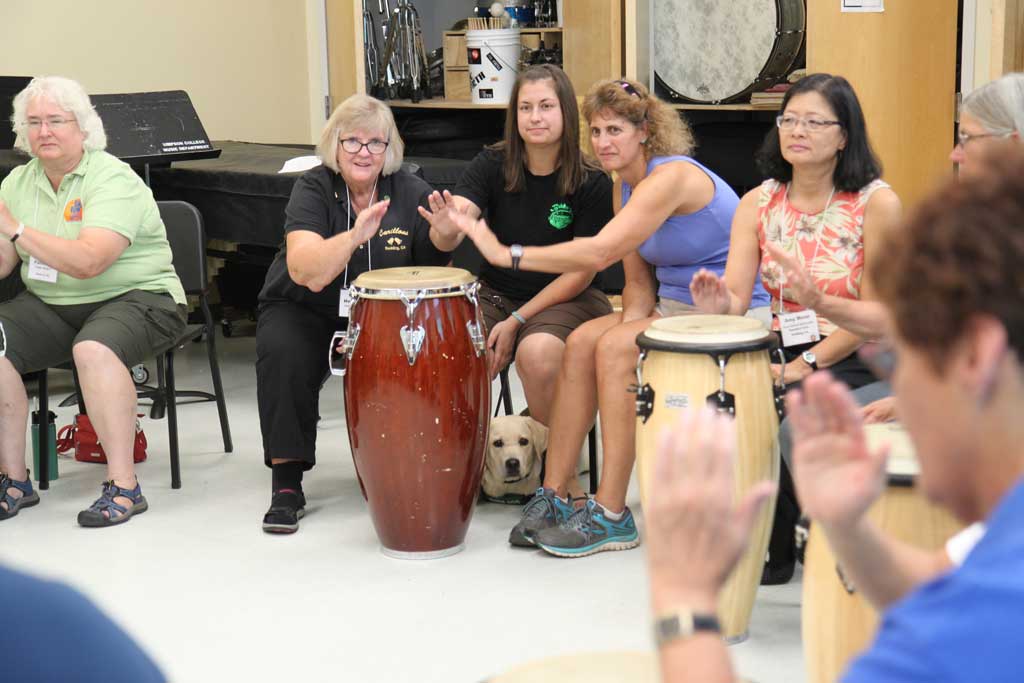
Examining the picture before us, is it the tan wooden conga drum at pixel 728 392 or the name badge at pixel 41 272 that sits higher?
the name badge at pixel 41 272

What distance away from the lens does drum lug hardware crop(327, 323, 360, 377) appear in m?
3.15

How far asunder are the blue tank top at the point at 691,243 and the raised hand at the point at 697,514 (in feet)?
7.06

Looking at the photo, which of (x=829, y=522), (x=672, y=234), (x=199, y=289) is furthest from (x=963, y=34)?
(x=829, y=522)

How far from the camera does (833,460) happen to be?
117 cm

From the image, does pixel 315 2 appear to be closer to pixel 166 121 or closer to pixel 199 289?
pixel 166 121

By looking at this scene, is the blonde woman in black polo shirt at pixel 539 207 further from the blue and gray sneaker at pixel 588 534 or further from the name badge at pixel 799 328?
the name badge at pixel 799 328

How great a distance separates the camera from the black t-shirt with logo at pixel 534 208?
11.6ft

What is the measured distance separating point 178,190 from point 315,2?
6.60ft

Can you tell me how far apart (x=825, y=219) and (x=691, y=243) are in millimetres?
429

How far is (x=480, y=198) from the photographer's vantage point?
11.7ft

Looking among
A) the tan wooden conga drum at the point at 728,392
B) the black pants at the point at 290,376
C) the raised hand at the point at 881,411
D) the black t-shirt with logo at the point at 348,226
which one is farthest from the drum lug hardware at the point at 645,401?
the black pants at the point at 290,376

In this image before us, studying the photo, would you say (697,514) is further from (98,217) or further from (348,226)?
(98,217)

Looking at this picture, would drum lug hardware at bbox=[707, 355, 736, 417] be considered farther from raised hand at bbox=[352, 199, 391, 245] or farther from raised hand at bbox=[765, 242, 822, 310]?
raised hand at bbox=[352, 199, 391, 245]

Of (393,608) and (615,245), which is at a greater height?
(615,245)
